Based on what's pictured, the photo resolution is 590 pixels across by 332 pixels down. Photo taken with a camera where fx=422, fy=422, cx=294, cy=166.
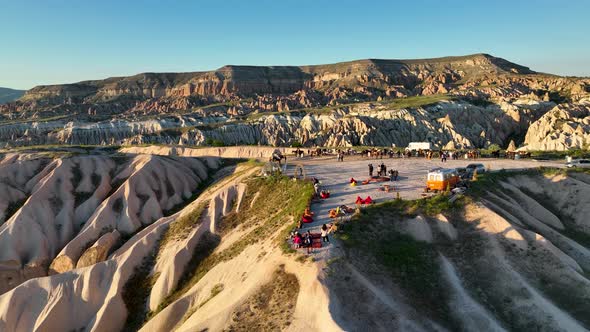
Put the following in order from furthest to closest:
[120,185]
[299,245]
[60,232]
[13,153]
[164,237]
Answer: [13,153] < [120,185] < [60,232] < [164,237] < [299,245]

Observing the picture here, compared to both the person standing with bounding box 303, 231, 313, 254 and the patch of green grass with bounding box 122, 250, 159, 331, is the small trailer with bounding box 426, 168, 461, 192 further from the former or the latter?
the patch of green grass with bounding box 122, 250, 159, 331

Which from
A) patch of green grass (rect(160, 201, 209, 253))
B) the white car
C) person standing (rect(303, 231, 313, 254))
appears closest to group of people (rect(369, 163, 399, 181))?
patch of green grass (rect(160, 201, 209, 253))

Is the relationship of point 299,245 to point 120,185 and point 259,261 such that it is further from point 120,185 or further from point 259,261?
point 120,185

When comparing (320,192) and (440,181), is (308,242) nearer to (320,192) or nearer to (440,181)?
(320,192)

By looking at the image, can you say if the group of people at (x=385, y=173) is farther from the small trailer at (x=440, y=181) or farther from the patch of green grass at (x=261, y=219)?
the patch of green grass at (x=261, y=219)

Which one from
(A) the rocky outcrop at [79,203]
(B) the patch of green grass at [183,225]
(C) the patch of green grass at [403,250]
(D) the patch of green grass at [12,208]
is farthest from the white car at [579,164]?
(D) the patch of green grass at [12,208]

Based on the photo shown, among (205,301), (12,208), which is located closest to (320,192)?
(205,301)

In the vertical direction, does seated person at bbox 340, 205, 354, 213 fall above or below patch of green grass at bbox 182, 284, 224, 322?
above

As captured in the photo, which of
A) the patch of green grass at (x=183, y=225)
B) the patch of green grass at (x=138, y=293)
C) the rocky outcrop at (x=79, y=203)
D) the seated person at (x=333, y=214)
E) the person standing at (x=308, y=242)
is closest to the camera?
the person standing at (x=308, y=242)

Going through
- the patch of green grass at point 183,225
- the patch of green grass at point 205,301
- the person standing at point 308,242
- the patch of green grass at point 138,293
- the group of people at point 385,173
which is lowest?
the patch of green grass at point 138,293

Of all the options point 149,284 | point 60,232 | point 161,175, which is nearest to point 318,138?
point 161,175

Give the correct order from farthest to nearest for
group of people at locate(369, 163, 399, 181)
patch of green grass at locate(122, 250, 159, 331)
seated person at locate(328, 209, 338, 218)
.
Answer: group of people at locate(369, 163, 399, 181), patch of green grass at locate(122, 250, 159, 331), seated person at locate(328, 209, 338, 218)
